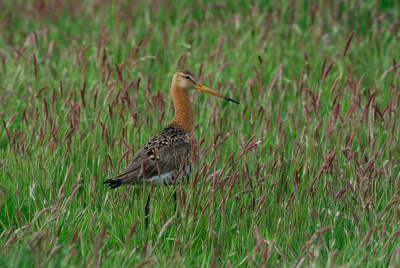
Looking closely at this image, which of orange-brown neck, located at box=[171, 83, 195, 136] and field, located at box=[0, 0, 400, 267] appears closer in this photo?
field, located at box=[0, 0, 400, 267]

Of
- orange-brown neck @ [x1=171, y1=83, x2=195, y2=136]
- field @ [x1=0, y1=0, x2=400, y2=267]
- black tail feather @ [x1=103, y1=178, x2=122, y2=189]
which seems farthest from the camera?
orange-brown neck @ [x1=171, y1=83, x2=195, y2=136]

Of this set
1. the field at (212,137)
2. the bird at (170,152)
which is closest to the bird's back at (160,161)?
the bird at (170,152)

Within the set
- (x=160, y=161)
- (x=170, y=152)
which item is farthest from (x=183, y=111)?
(x=160, y=161)

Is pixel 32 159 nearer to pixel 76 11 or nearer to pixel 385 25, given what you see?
pixel 76 11

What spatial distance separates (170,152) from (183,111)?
62 centimetres

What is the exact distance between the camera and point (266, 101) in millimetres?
6758

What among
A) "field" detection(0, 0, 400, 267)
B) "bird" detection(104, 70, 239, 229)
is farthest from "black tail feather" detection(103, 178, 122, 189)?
"field" detection(0, 0, 400, 267)

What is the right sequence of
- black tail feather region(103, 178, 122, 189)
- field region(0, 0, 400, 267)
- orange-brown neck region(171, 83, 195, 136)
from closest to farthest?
field region(0, 0, 400, 267) → black tail feather region(103, 178, 122, 189) → orange-brown neck region(171, 83, 195, 136)

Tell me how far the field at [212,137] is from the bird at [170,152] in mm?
125

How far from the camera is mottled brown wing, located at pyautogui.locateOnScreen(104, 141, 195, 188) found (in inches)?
194

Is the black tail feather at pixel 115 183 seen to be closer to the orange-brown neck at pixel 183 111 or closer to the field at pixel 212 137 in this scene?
the field at pixel 212 137

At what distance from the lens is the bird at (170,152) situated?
16.2 feet

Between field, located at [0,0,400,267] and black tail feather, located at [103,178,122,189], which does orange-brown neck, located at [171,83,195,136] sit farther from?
black tail feather, located at [103,178,122,189]

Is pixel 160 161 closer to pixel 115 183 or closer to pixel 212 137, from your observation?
pixel 115 183
